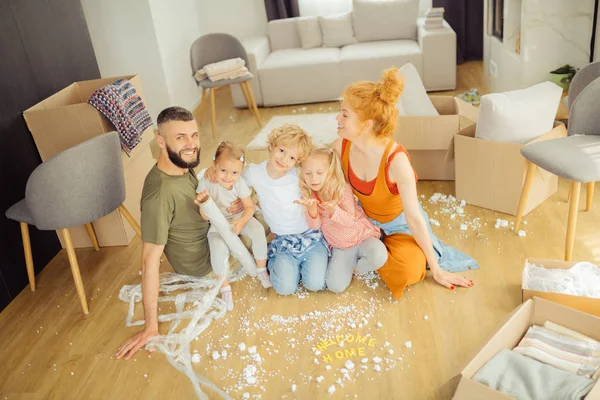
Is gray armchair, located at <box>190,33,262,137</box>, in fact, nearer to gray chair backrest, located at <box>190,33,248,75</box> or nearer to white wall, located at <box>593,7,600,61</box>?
gray chair backrest, located at <box>190,33,248,75</box>

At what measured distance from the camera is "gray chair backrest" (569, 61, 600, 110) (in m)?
2.80

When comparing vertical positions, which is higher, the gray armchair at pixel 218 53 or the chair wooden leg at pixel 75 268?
the gray armchair at pixel 218 53

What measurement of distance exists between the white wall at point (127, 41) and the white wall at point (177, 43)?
0.20ft

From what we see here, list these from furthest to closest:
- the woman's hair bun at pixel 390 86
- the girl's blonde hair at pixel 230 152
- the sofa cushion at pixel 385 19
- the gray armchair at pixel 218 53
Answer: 1. the sofa cushion at pixel 385 19
2. the gray armchair at pixel 218 53
3. the girl's blonde hair at pixel 230 152
4. the woman's hair bun at pixel 390 86

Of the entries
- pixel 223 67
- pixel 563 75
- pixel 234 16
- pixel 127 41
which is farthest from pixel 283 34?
pixel 563 75

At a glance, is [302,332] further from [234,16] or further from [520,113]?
[234,16]

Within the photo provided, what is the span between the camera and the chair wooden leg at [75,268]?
246 centimetres

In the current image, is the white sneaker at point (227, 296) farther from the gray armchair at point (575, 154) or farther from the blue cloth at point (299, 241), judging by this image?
the gray armchair at point (575, 154)

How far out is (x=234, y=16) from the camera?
603 cm

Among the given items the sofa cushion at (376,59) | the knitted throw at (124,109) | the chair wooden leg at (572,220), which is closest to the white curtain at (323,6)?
the sofa cushion at (376,59)

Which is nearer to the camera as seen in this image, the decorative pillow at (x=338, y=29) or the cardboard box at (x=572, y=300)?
the cardboard box at (x=572, y=300)

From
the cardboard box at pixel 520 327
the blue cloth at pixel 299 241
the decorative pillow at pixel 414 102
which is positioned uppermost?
the decorative pillow at pixel 414 102

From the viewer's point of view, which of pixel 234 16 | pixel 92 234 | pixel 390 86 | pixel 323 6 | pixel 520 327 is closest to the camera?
pixel 520 327

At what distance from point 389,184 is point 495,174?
2.58 feet
